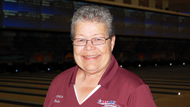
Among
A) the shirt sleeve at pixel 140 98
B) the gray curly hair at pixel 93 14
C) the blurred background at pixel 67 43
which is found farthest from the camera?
the blurred background at pixel 67 43

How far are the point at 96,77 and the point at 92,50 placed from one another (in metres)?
0.14

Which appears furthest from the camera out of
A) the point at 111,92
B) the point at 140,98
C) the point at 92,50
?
the point at 92,50

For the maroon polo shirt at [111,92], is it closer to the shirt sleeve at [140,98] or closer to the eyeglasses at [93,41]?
the shirt sleeve at [140,98]

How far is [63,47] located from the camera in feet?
46.9

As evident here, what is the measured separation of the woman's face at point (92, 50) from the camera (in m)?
1.29

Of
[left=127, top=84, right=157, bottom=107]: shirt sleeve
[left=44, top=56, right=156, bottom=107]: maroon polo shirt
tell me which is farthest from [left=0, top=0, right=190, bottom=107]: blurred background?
[left=127, top=84, right=157, bottom=107]: shirt sleeve

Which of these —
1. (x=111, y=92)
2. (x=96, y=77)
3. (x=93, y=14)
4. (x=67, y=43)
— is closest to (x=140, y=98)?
(x=111, y=92)

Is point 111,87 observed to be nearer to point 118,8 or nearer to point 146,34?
point 118,8

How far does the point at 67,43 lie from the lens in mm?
14461

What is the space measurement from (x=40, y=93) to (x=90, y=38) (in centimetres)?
537

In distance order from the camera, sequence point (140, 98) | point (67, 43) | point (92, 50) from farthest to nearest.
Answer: point (67, 43)
point (92, 50)
point (140, 98)

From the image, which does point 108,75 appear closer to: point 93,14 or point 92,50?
point 92,50

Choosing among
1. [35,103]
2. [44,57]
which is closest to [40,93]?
[35,103]

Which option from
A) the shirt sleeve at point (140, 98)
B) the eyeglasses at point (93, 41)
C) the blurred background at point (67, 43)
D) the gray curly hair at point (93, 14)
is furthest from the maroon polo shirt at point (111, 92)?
the blurred background at point (67, 43)
